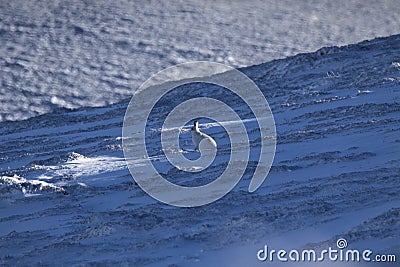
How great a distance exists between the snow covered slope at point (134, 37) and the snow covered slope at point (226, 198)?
7668 millimetres

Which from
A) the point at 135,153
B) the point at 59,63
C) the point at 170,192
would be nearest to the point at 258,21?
the point at 59,63

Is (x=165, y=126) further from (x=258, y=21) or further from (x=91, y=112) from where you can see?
(x=258, y=21)

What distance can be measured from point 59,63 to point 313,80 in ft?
35.2

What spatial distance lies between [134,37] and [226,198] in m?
18.1

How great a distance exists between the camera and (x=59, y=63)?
2619cm

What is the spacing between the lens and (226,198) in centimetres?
1089

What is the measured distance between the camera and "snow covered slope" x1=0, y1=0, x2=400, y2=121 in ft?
79.2

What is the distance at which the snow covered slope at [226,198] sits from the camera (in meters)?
9.33

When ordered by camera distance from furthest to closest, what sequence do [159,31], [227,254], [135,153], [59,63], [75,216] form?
[159,31], [59,63], [135,153], [75,216], [227,254]

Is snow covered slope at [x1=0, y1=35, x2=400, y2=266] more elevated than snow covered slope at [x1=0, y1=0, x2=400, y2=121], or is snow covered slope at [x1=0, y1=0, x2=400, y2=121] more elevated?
snow covered slope at [x1=0, y1=0, x2=400, y2=121]

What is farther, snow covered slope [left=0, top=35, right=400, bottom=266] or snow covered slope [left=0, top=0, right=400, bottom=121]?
snow covered slope [left=0, top=0, right=400, bottom=121]

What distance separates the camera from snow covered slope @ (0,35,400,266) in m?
9.33

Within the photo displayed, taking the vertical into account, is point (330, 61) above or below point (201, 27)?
below

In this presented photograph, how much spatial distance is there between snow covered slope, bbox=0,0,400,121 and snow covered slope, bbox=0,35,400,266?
767cm
